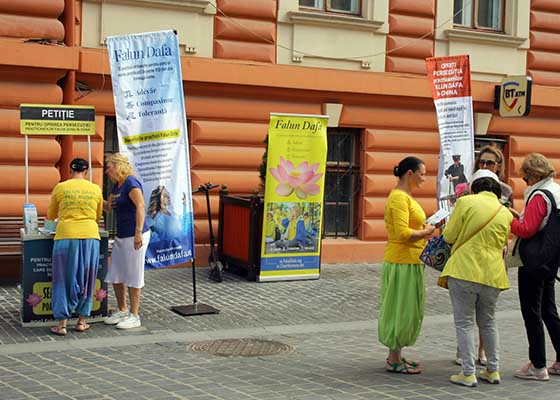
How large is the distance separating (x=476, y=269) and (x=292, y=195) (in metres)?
5.12

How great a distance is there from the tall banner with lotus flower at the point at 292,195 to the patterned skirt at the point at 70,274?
11.2 feet

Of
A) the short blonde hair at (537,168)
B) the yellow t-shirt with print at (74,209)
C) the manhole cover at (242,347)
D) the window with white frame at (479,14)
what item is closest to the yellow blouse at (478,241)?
the short blonde hair at (537,168)

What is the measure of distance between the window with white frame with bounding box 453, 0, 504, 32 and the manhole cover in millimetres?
8778

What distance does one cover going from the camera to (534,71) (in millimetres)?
15977

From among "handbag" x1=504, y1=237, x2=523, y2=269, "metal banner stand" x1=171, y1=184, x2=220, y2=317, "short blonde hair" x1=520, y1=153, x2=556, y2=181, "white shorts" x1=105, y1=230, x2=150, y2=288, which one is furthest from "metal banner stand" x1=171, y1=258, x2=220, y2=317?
"short blonde hair" x1=520, y1=153, x2=556, y2=181

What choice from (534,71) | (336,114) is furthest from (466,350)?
(534,71)

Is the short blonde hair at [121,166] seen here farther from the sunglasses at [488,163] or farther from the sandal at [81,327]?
the sunglasses at [488,163]

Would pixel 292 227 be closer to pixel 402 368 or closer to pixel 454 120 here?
pixel 454 120

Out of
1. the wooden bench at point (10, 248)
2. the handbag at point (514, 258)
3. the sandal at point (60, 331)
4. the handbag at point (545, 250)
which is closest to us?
the handbag at point (545, 250)

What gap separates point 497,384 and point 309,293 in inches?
172

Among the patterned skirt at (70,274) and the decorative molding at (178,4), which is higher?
the decorative molding at (178,4)

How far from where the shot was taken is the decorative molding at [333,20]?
13641 mm

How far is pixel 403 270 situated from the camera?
7281 millimetres

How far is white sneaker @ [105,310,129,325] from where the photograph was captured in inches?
354
